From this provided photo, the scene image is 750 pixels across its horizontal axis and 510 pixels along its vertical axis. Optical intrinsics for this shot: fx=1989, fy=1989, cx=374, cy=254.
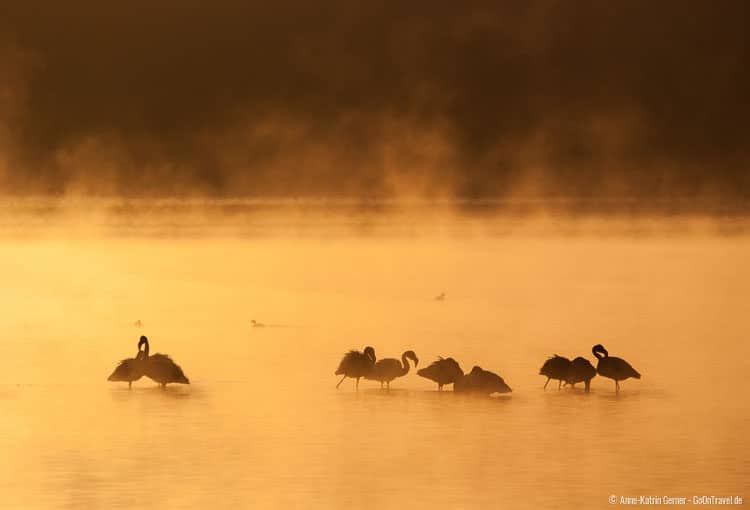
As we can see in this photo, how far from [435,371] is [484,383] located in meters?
0.42

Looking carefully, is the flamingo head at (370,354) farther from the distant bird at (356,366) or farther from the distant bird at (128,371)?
the distant bird at (128,371)

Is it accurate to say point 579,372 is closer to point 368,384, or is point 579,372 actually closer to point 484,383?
point 484,383

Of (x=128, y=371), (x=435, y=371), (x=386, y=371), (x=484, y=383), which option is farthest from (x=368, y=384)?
(x=128, y=371)

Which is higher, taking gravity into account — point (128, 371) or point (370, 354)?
point (370, 354)

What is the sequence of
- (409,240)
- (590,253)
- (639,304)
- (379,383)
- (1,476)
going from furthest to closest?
(409,240)
(590,253)
(639,304)
(379,383)
(1,476)

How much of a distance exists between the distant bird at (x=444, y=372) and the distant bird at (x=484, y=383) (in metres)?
0.14

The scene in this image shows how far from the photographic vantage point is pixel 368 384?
11.4 metres

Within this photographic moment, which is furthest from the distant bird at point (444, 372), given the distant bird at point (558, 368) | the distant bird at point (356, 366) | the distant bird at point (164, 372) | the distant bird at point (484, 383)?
the distant bird at point (164, 372)

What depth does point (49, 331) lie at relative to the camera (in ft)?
46.1

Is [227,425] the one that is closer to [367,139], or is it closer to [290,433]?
[290,433]

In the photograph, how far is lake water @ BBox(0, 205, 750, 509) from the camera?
8438mm

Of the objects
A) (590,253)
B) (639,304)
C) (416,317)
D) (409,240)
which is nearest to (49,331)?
(416,317)

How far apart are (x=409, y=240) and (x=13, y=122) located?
26.2 meters

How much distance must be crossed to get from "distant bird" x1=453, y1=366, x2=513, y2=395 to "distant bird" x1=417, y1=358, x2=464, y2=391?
14cm
